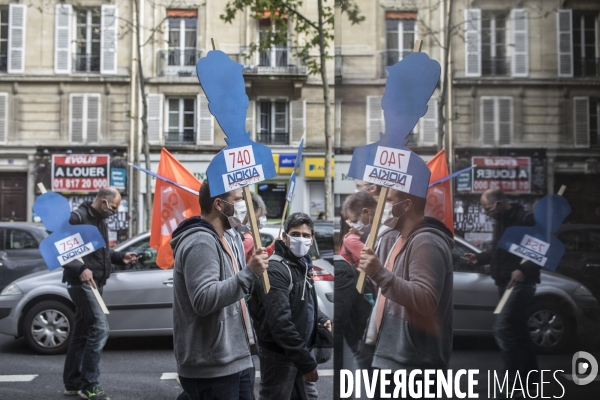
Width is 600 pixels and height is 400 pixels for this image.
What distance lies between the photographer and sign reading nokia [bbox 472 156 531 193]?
232cm

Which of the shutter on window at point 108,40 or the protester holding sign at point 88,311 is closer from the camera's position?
the protester holding sign at point 88,311

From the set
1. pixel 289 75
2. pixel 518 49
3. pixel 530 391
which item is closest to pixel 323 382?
pixel 530 391

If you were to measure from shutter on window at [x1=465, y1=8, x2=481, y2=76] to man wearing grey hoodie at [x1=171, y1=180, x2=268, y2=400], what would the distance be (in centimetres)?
113

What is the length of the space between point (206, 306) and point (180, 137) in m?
16.0

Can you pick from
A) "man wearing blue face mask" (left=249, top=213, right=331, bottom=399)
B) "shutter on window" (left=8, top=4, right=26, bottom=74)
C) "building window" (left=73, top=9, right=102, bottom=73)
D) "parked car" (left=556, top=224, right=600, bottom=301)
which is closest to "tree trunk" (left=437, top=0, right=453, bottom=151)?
"parked car" (left=556, top=224, right=600, bottom=301)

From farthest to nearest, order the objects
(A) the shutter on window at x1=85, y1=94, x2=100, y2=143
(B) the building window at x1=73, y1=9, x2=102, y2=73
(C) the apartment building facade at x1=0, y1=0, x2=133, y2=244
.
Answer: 1. (A) the shutter on window at x1=85, y1=94, x2=100, y2=143
2. (B) the building window at x1=73, y1=9, x2=102, y2=73
3. (C) the apartment building facade at x1=0, y1=0, x2=133, y2=244

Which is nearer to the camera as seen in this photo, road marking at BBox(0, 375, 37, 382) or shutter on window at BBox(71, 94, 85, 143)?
road marking at BBox(0, 375, 37, 382)

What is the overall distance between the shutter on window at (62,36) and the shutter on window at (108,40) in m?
0.72

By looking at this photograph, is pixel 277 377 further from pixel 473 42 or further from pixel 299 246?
pixel 473 42

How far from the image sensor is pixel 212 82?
302 cm

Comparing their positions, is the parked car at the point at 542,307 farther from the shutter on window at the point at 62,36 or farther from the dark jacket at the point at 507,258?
Answer: the shutter on window at the point at 62,36

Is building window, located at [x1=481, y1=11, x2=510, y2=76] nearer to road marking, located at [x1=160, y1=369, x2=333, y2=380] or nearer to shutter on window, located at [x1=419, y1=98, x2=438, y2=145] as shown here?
shutter on window, located at [x1=419, y1=98, x2=438, y2=145]

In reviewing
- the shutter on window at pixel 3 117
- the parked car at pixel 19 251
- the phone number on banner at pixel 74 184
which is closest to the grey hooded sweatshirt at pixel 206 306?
the parked car at pixel 19 251

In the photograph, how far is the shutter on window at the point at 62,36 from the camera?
14.3 meters
